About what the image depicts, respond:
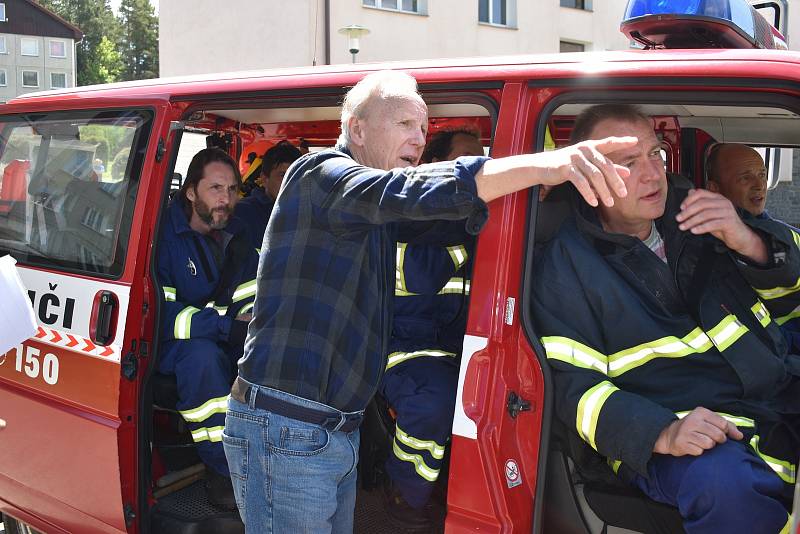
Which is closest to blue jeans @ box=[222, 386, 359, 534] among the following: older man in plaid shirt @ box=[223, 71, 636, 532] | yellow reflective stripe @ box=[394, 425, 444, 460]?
older man in plaid shirt @ box=[223, 71, 636, 532]

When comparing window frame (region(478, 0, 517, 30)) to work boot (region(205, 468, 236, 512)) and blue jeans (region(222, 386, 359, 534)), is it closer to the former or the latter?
work boot (region(205, 468, 236, 512))

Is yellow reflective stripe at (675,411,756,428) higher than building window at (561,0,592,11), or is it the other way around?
building window at (561,0,592,11)

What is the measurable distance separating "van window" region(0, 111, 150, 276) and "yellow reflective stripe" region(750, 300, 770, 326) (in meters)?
2.08

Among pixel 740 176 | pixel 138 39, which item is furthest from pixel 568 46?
pixel 138 39

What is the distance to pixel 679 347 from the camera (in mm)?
2172

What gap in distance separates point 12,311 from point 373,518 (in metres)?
1.52

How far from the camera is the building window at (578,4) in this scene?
18969 mm

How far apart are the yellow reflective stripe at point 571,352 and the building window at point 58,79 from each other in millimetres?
62078

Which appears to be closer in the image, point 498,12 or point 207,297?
point 207,297

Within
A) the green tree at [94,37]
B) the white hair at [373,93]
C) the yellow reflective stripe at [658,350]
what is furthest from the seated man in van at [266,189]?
the green tree at [94,37]

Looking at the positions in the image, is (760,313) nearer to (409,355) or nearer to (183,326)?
(409,355)

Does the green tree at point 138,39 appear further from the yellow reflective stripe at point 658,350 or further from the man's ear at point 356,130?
the yellow reflective stripe at point 658,350

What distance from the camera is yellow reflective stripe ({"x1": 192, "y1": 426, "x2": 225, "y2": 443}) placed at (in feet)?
10.1

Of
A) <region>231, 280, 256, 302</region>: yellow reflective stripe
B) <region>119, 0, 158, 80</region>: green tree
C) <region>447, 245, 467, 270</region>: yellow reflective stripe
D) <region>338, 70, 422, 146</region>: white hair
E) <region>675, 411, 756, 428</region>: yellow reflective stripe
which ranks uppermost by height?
<region>119, 0, 158, 80</region>: green tree
